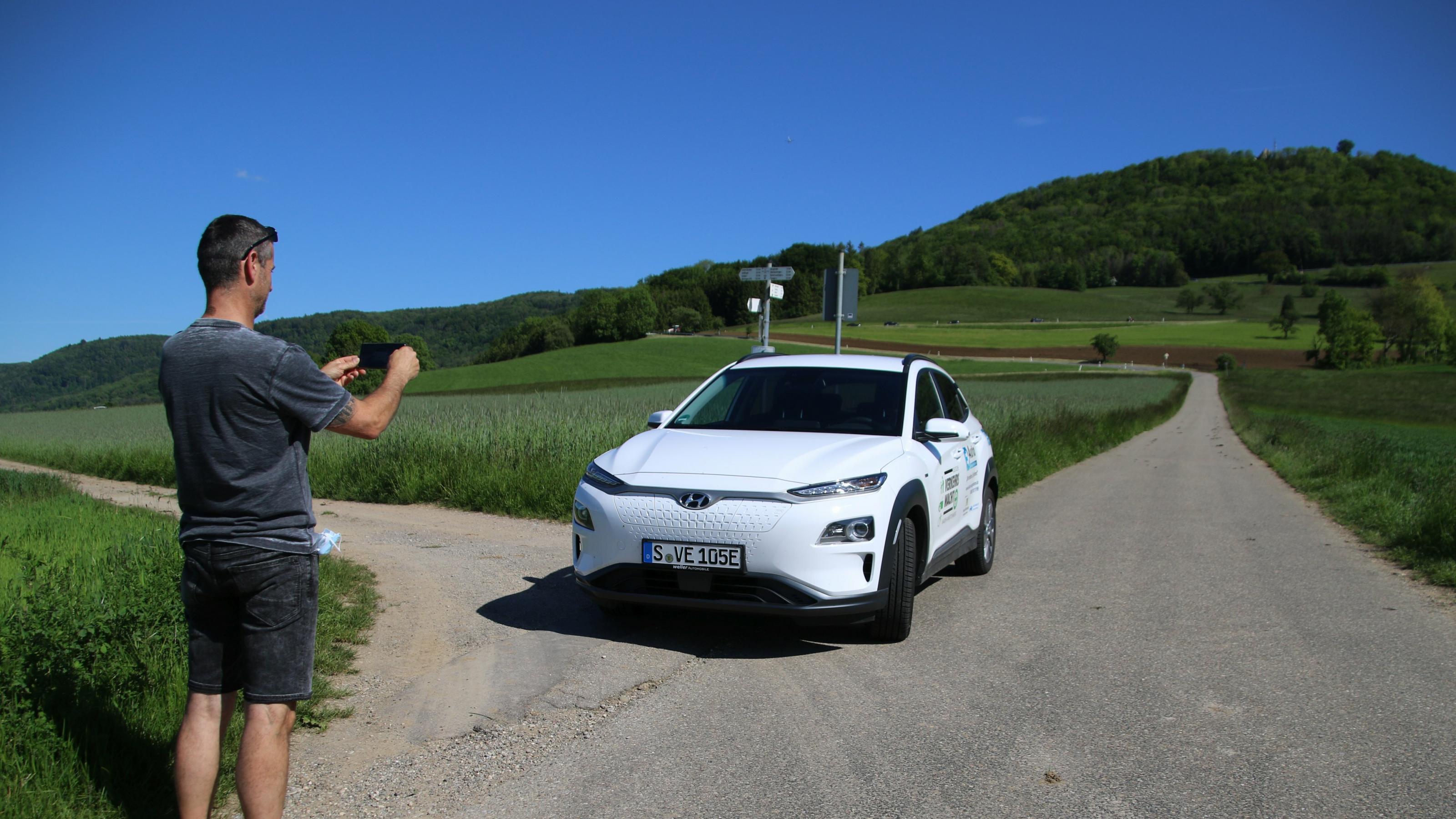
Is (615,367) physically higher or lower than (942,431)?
lower

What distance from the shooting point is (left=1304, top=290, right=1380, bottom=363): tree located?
101 metres

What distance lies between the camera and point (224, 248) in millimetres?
2859

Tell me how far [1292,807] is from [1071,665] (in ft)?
6.08

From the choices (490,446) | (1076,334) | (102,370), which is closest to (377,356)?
(490,446)

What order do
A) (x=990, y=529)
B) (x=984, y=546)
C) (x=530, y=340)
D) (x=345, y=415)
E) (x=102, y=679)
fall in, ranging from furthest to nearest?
(x=530, y=340) < (x=990, y=529) < (x=984, y=546) < (x=102, y=679) < (x=345, y=415)

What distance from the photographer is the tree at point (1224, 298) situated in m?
136

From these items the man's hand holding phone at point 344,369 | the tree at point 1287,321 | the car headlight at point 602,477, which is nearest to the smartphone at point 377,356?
the man's hand holding phone at point 344,369

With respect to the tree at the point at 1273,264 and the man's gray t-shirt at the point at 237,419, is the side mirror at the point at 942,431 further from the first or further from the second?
the tree at the point at 1273,264

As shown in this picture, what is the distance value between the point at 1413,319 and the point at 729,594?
130556 mm

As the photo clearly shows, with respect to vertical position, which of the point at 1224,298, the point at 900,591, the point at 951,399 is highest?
the point at 1224,298

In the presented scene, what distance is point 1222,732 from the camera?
169 inches

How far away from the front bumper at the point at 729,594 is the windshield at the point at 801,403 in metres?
1.43

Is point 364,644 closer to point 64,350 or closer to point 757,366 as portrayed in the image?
point 757,366

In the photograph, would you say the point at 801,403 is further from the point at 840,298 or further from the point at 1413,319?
the point at 1413,319
